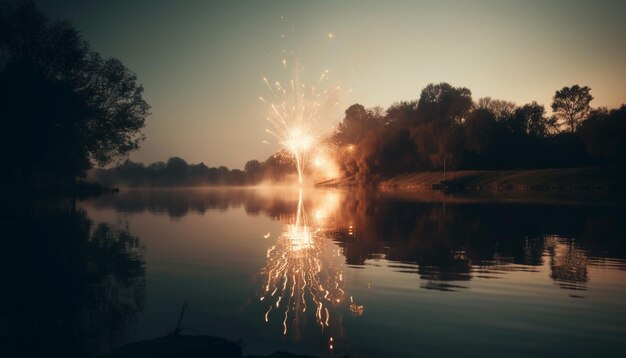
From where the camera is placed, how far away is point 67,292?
12852 millimetres

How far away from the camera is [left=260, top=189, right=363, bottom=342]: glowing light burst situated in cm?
1094

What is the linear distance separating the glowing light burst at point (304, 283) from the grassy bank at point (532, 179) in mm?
83979

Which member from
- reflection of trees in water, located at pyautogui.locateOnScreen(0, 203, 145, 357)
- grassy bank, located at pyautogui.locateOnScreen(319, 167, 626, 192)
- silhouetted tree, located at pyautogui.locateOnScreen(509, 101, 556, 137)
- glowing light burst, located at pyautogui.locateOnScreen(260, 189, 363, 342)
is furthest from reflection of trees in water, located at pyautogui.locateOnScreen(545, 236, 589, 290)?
silhouetted tree, located at pyautogui.locateOnScreen(509, 101, 556, 137)

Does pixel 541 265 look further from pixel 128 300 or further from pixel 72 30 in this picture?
pixel 72 30

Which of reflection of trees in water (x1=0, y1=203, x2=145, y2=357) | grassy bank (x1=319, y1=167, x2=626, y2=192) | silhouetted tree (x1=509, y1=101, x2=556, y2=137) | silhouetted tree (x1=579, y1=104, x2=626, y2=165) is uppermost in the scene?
silhouetted tree (x1=509, y1=101, x2=556, y2=137)

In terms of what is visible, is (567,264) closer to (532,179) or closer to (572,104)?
(532,179)

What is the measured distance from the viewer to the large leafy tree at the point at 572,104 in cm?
14000

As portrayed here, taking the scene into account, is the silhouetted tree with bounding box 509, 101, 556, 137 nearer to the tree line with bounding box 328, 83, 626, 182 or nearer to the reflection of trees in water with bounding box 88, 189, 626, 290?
the tree line with bounding box 328, 83, 626, 182

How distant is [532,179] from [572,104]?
5930 cm

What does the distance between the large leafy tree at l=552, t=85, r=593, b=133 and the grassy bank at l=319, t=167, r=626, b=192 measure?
46602mm

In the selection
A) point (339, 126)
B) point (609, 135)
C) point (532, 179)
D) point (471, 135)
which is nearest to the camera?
point (609, 135)

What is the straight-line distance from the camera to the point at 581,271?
15953 millimetres

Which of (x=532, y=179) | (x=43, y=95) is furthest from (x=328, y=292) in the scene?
(x=532, y=179)

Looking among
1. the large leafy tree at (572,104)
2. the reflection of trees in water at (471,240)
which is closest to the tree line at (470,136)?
the large leafy tree at (572,104)
